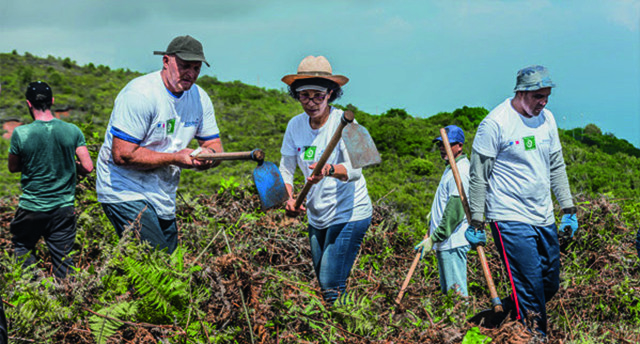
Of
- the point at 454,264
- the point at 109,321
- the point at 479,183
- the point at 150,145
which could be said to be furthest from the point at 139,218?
the point at 454,264

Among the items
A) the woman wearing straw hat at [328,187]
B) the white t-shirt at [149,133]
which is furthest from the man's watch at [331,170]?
the white t-shirt at [149,133]

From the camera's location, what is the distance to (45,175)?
4.74 m

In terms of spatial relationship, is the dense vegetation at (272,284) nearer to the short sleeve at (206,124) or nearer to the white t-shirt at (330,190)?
the white t-shirt at (330,190)

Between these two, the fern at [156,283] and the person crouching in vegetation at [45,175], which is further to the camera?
the person crouching in vegetation at [45,175]

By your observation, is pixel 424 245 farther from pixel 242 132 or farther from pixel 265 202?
pixel 242 132

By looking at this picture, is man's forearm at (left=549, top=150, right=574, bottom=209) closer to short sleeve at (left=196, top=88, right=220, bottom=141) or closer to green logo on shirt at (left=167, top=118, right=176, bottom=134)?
short sleeve at (left=196, top=88, right=220, bottom=141)

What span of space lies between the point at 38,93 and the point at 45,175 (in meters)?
0.71

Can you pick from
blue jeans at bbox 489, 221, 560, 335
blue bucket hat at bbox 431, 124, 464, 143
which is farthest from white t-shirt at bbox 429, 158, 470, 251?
blue jeans at bbox 489, 221, 560, 335

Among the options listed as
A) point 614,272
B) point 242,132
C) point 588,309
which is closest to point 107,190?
point 588,309

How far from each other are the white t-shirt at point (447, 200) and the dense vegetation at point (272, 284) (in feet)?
1.54

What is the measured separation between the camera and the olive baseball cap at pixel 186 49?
3.37m

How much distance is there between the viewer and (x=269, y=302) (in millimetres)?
2824

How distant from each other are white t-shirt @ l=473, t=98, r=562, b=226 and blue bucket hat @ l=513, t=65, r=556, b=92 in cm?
22

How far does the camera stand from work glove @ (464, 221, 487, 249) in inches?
150
